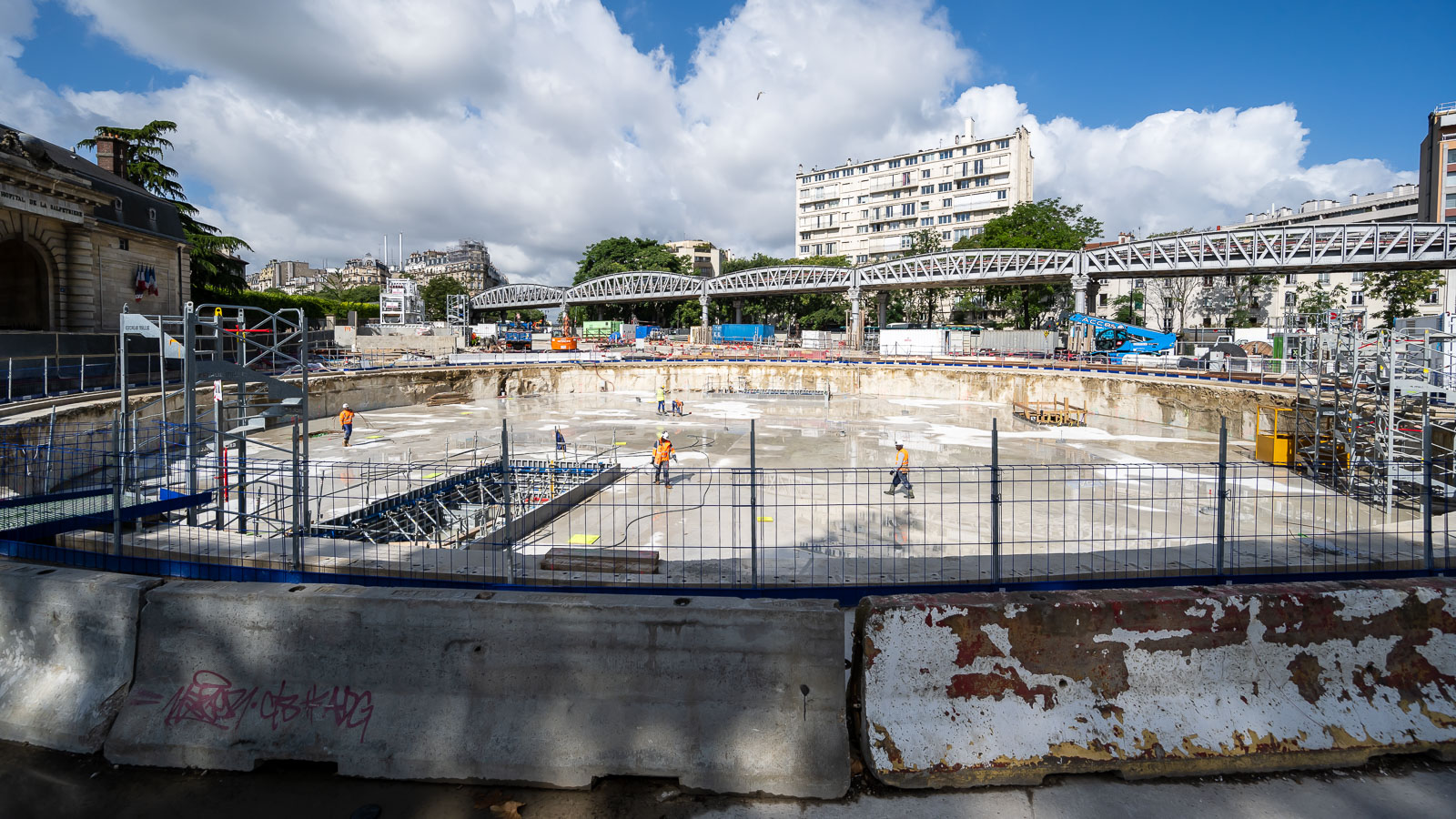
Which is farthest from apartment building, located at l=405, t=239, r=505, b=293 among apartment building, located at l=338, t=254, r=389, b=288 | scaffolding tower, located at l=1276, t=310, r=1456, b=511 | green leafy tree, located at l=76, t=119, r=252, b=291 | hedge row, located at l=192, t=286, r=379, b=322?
scaffolding tower, located at l=1276, t=310, r=1456, b=511

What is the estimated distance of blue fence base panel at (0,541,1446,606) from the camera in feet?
17.2

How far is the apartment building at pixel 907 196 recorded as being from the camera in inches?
3177

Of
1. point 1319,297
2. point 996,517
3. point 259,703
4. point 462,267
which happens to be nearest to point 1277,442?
point 996,517

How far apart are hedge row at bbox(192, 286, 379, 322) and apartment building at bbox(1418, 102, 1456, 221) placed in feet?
227

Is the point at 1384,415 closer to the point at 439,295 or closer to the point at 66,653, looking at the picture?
the point at 66,653

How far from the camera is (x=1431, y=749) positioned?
12.2 feet

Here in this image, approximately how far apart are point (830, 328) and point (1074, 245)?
24.8 meters

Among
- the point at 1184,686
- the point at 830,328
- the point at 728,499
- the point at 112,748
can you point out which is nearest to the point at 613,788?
the point at 112,748

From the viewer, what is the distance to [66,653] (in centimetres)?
395

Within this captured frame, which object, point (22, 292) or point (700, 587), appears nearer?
point (700, 587)

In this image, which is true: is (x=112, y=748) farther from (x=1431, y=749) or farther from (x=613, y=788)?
(x=1431, y=749)

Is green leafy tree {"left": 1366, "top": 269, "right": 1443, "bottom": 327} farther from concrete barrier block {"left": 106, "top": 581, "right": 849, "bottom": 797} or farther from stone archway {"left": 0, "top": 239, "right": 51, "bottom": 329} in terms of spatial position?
stone archway {"left": 0, "top": 239, "right": 51, "bottom": 329}

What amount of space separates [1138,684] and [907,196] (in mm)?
91876

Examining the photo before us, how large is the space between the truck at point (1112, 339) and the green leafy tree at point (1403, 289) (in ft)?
74.3
